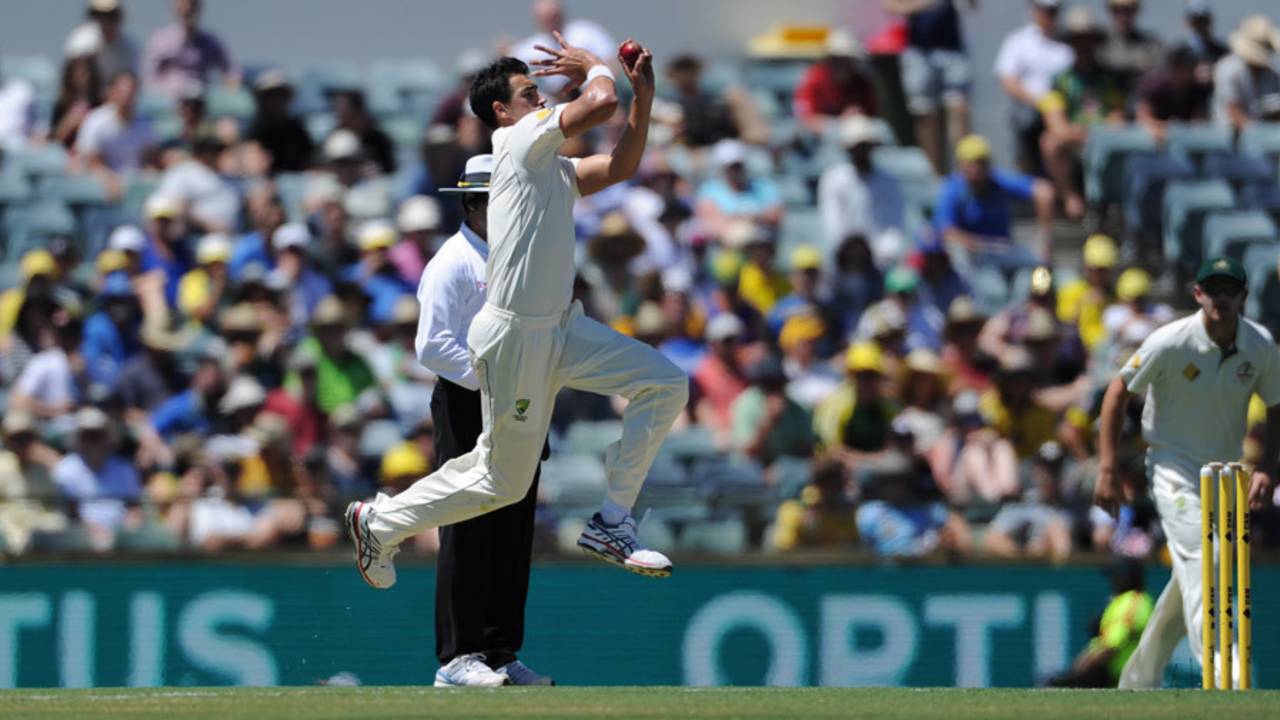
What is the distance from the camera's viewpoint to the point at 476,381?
342 inches

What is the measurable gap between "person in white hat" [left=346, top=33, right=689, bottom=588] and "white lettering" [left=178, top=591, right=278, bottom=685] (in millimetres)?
3324

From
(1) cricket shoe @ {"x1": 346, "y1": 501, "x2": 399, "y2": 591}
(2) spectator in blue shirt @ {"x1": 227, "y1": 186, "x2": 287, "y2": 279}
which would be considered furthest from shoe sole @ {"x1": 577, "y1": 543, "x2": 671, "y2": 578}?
(2) spectator in blue shirt @ {"x1": 227, "y1": 186, "x2": 287, "y2": 279}

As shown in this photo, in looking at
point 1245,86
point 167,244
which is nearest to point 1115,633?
point 167,244

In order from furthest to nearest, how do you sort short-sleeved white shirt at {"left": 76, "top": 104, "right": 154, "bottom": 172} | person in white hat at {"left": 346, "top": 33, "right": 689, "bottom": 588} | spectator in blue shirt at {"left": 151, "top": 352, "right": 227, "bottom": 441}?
short-sleeved white shirt at {"left": 76, "top": 104, "right": 154, "bottom": 172} < spectator in blue shirt at {"left": 151, "top": 352, "right": 227, "bottom": 441} < person in white hat at {"left": 346, "top": 33, "right": 689, "bottom": 588}

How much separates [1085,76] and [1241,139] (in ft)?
4.06

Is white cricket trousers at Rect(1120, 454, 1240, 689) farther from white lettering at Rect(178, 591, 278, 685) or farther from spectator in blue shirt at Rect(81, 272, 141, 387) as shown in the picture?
spectator in blue shirt at Rect(81, 272, 141, 387)

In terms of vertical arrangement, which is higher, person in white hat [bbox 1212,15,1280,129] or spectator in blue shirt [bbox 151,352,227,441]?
person in white hat [bbox 1212,15,1280,129]

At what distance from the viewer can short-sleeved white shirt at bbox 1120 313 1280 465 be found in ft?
32.2

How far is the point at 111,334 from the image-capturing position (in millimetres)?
13727

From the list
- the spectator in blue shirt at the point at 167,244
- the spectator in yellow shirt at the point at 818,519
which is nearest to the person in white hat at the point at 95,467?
the spectator in blue shirt at the point at 167,244

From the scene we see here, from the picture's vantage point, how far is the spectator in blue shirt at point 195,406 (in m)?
13.1

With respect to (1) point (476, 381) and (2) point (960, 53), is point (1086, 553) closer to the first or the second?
(1) point (476, 381)

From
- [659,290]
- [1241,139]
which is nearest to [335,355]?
[659,290]

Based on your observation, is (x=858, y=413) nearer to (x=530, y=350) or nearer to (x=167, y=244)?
(x=167, y=244)
